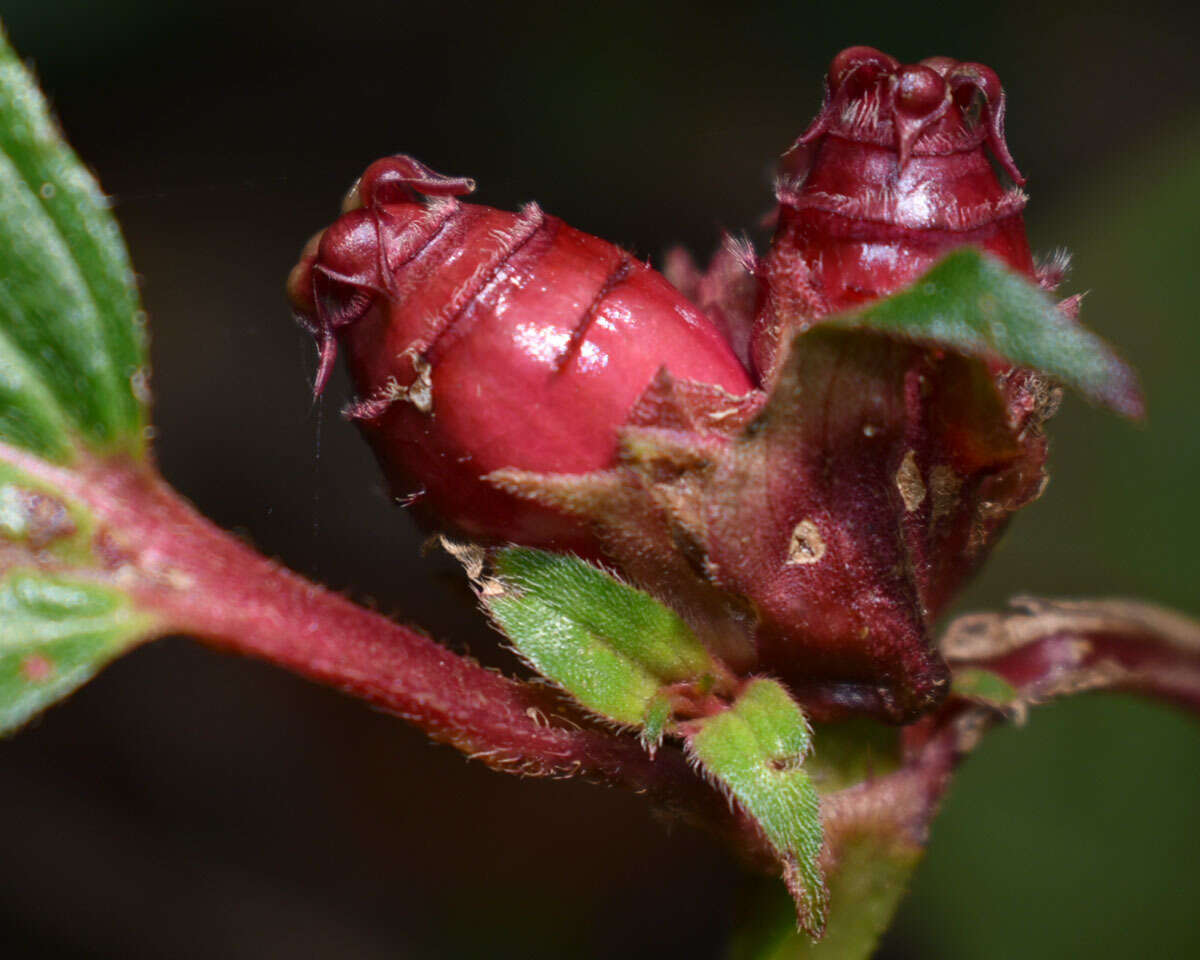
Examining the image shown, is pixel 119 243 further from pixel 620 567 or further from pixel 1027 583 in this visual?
pixel 1027 583

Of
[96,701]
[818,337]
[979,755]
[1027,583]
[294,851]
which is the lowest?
[294,851]

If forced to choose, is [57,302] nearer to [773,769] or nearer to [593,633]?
[593,633]

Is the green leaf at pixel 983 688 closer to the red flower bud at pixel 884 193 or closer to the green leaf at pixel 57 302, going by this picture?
the red flower bud at pixel 884 193

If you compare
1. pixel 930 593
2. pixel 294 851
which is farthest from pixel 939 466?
pixel 294 851

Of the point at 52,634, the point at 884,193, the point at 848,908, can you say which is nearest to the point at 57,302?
the point at 52,634

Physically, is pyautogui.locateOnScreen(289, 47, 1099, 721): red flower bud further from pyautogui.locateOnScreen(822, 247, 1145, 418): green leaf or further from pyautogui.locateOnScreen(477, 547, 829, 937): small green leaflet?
pyautogui.locateOnScreen(822, 247, 1145, 418): green leaf

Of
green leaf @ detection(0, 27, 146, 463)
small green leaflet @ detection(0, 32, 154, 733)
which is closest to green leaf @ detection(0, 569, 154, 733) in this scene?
small green leaflet @ detection(0, 32, 154, 733)

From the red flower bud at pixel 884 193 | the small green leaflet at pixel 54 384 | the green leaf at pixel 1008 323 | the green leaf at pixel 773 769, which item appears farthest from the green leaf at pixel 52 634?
the green leaf at pixel 1008 323
